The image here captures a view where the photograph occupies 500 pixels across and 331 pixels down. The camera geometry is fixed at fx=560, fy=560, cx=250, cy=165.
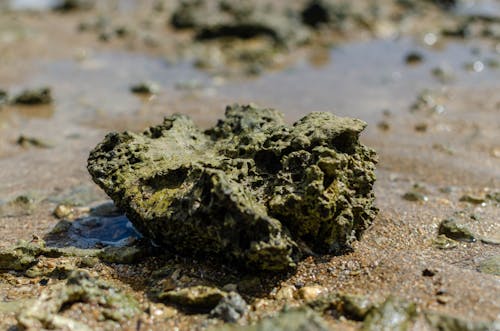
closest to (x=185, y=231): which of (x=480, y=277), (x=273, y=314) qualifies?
(x=273, y=314)

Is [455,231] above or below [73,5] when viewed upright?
below

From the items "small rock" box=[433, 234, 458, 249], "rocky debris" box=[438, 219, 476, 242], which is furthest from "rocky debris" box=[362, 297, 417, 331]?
"rocky debris" box=[438, 219, 476, 242]

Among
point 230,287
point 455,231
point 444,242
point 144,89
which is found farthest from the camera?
point 144,89

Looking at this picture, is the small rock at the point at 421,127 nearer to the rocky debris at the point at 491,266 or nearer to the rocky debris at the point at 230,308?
the rocky debris at the point at 491,266

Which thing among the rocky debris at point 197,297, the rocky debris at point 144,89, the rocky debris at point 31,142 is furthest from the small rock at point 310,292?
the rocky debris at point 144,89

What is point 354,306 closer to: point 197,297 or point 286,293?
point 286,293

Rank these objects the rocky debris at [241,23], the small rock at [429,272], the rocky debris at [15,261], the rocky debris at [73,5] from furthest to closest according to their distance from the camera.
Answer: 1. the rocky debris at [73,5]
2. the rocky debris at [241,23]
3. the rocky debris at [15,261]
4. the small rock at [429,272]

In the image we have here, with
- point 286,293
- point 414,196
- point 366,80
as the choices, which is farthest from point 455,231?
point 366,80
